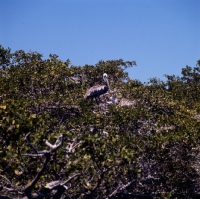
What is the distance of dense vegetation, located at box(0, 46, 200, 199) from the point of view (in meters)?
6.97

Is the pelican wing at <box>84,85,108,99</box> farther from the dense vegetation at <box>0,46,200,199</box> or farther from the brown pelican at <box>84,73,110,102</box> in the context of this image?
the dense vegetation at <box>0,46,200,199</box>

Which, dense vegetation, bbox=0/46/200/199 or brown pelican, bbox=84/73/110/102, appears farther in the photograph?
brown pelican, bbox=84/73/110/102

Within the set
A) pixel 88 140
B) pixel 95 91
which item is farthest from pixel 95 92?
pixel 88 140

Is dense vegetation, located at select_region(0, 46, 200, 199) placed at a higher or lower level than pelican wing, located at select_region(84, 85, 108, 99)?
lower

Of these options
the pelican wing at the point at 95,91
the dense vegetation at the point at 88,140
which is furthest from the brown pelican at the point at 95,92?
the dense vegetation at the point at 88,140

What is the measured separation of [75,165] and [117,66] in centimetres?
1425

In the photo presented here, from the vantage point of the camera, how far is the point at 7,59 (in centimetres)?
1808

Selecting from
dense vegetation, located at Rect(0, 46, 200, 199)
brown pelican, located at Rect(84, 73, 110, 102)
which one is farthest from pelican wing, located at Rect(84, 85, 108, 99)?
dense vegetation, located at Rect(0, 46, 200, 199)

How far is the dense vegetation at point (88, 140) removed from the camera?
6.97m

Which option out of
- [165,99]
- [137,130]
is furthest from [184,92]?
[137,130]

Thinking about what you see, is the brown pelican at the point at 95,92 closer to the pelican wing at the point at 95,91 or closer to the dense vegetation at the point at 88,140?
the pelican wing at the point at 95,91

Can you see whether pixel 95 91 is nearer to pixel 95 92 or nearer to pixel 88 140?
pixel 95 92

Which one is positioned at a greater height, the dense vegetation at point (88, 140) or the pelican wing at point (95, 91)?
the pelican wing at point (95, 91)

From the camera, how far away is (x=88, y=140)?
23.1 feet
